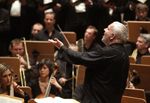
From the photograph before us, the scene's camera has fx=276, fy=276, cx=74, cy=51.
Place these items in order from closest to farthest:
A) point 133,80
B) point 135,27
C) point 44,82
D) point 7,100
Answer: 1. point 7,100
2. point 133,80
3. point 44,82
4. point 135,27

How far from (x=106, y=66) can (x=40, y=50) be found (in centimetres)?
172

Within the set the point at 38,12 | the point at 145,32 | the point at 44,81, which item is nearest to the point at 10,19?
the point at 38,12

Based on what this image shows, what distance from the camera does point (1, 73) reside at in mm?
2455

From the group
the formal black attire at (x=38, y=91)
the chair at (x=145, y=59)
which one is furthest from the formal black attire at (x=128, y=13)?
the formal black attire at (x=38, y=91)

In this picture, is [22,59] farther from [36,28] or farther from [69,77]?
[36,28]

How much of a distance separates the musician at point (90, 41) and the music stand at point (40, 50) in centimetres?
88

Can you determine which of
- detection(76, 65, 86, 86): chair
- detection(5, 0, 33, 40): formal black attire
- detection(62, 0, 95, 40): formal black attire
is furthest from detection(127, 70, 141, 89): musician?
detection(5, 0, 33, 40): formal black attire

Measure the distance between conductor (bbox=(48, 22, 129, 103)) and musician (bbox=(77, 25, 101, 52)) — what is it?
7.03 ft

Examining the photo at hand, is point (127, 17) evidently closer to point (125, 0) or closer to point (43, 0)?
point (125, 0)

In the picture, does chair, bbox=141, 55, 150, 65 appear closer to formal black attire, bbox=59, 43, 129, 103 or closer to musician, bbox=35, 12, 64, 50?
formal black attire, bbox=59, 43, 129, 103

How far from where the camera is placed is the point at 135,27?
4016 mm

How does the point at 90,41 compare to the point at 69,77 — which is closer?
the point at 69,77

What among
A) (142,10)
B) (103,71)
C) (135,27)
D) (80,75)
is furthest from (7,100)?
(142,10)

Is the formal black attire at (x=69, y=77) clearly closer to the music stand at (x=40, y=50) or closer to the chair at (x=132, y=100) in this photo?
the music stand at (x=40, y=50)
